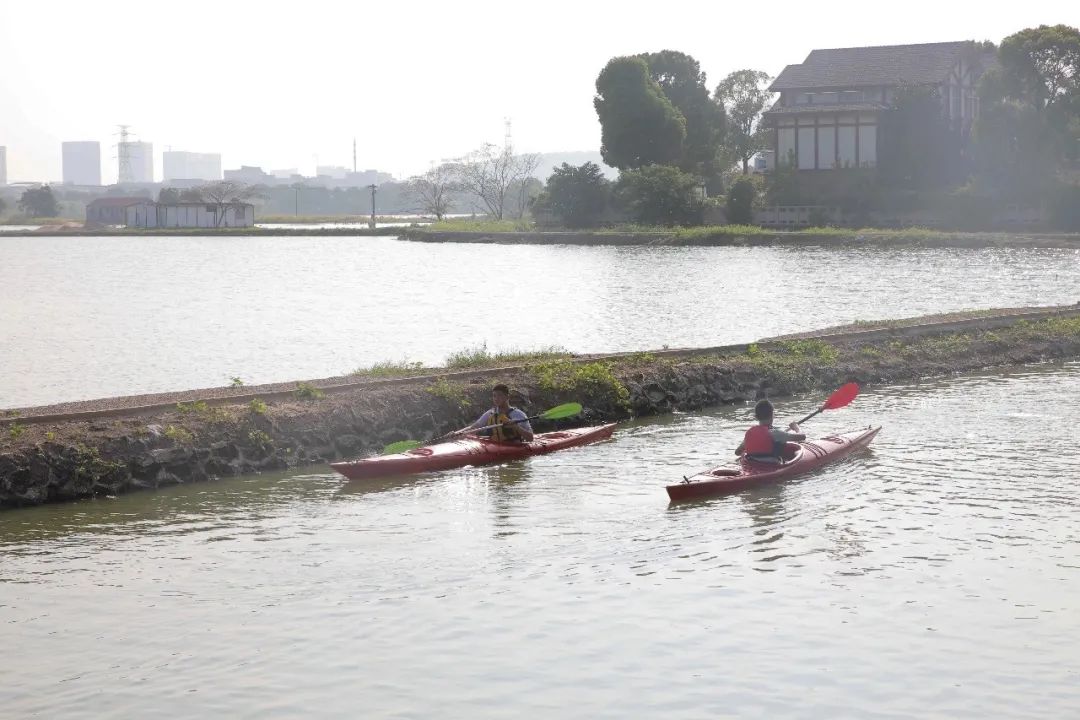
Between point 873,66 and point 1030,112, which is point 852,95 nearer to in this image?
point 873,66

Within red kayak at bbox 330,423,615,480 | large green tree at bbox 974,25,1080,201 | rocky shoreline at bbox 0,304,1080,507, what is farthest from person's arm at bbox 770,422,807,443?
large green tree at bbox 974,25,1080,201

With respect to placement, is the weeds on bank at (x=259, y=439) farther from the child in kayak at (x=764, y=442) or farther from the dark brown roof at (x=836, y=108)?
the dark brown roof at (x=836, y=108)

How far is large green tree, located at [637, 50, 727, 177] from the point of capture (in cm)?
8662

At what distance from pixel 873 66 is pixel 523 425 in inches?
2538

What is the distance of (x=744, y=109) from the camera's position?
9231cm

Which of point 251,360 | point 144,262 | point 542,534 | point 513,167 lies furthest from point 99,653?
point 513,167

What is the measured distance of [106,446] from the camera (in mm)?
15242

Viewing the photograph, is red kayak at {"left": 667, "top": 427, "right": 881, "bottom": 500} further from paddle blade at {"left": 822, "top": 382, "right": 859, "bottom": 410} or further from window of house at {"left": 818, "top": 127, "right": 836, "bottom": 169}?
window of house at {"left": 818, "top": 127, "right": 836, "bottom": 169}

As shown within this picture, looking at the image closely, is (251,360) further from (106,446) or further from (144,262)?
(144,262)

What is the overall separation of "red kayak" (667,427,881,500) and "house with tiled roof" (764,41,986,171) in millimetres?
58288

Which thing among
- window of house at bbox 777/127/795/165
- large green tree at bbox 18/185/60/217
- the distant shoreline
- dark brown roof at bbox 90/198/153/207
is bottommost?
the distant shoreline

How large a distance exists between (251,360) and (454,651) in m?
19.8

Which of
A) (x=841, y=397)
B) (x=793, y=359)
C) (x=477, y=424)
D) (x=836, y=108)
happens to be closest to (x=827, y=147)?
(x=836, y=108)

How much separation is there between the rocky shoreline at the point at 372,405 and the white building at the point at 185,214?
4139 inches
